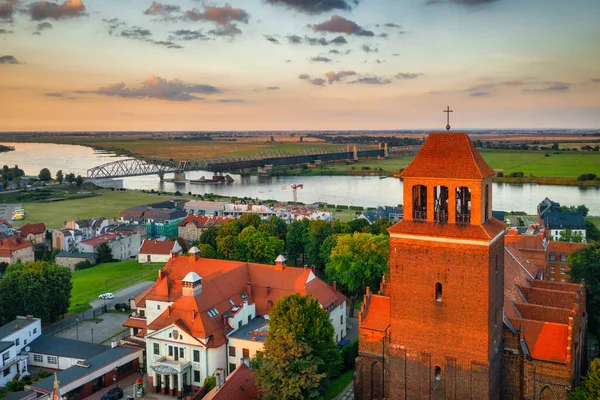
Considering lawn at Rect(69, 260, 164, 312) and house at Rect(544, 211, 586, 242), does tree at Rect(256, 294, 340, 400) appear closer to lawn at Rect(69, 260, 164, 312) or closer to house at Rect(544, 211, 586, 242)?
lawn at Rect(69, 260, 164, 312)

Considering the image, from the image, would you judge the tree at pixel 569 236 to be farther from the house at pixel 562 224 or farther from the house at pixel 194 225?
the house at pixel 194 225

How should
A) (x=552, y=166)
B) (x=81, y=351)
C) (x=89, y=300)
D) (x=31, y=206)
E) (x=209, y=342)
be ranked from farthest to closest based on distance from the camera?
(x=552, y=166) → (x=31, y=206) → (x=89, y=300) → (x=81, y=351) → (x=209, y=342)

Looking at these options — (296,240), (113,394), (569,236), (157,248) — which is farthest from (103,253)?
(569,236)

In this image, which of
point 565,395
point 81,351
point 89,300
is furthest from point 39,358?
point 565,395

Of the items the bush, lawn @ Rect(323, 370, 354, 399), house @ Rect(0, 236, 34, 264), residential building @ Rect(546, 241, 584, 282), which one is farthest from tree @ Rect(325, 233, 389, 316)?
house @ Rect(0, 236, 34, 264)

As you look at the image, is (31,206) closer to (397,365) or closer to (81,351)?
(81,351)

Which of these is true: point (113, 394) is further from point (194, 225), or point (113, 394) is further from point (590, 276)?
point (194, 225)

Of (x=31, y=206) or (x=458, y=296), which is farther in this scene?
(x=31, y=206)
